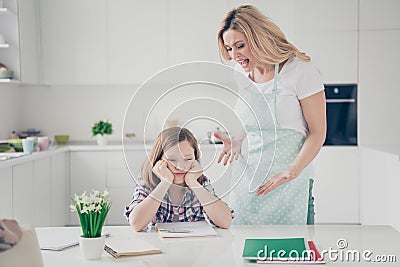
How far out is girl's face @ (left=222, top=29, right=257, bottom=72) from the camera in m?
2.42

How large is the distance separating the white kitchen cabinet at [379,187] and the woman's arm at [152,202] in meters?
1.96

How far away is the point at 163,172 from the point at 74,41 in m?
3.10

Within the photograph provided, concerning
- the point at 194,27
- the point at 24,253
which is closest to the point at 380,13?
the point at 194,27

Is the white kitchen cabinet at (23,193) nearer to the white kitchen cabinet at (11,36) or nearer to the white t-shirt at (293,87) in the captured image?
the white kitchen cabinet at (11,36)

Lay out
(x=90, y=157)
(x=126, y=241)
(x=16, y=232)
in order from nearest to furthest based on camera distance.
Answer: (x=16, y=232) → (x=126, y=241) → (x=90, y=157)

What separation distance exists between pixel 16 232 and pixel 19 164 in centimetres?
227

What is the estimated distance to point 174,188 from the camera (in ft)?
7.39

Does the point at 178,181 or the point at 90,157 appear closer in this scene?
the point at 178,181

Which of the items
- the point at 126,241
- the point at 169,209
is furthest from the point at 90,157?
the point at 126,241

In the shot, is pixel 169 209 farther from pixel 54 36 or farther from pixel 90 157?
pixel 54 36

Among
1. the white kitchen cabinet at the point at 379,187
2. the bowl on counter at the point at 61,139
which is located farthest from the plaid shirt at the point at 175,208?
the bowl on counter at the point at 61,139

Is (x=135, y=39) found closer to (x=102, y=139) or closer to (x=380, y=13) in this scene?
(x=102, y=139)

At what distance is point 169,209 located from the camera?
234 cm

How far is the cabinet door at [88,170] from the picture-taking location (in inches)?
194
